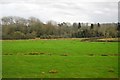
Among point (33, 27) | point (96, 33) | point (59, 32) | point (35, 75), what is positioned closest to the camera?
point (35, 75)

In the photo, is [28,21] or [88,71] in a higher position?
[28,21]

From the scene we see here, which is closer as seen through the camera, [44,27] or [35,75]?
[35,75]

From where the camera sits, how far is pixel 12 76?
11312 millimetres

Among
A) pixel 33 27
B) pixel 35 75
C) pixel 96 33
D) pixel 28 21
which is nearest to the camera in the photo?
pixel 35 75

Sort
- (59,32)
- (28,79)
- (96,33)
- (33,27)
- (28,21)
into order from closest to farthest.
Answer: (28,79), (96,33), (33,27), (59,32), (28,21)

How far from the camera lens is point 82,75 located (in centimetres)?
1166

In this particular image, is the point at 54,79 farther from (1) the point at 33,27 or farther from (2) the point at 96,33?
(1) the point at 33,27

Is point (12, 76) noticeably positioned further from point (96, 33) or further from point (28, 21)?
point (28, 21)

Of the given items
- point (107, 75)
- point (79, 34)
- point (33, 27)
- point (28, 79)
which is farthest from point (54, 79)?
point (33, 27)

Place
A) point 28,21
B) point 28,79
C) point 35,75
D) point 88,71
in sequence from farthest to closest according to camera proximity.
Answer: point 28,21
point 88,71
point 35,75
point 28,79

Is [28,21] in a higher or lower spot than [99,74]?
higher

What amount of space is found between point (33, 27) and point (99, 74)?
307 ft

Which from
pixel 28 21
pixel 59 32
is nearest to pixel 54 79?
pixel 59 32

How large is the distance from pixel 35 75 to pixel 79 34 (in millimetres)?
78174
